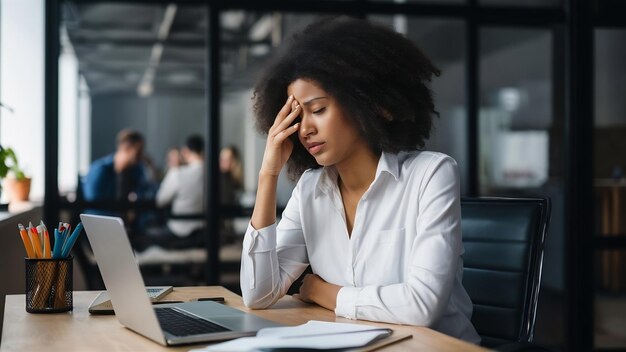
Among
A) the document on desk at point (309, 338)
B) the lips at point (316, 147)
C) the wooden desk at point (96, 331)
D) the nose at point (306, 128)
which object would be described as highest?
the nose at point (306, 128)

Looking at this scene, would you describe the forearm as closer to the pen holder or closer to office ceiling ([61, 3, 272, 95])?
the pen holder

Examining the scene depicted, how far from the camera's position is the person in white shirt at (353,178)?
1929 mm

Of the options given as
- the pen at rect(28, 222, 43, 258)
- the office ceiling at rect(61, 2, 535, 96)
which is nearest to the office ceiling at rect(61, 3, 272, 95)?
the office ceiling at rect(61, 2, 535, 96)

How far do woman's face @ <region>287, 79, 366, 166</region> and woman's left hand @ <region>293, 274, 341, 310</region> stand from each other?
0.29 m

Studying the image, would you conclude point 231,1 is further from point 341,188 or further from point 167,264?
point 341,188

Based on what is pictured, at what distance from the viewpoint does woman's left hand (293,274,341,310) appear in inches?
72.2

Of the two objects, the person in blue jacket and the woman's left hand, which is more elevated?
the person in blue jacket

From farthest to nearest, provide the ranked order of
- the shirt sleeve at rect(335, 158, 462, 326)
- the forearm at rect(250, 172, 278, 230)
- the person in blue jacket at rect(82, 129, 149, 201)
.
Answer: the person in blue jacket at rect(82, 129, 149, 201) < the forearm at rect(250, 172, 278, 230) < the shirt sleeve at rect(335, 158, 462, 326)

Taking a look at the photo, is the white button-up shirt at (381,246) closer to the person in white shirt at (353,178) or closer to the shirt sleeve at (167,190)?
the person in white shirt at (353,178)

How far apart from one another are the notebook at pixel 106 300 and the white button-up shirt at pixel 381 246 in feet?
0.69

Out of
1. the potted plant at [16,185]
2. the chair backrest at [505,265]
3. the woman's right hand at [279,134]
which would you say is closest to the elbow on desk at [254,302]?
the woman's right hand at [279,134]

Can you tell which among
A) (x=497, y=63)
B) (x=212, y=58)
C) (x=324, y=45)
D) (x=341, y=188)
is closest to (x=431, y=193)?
(x=341, y=188)

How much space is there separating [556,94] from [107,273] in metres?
3.61

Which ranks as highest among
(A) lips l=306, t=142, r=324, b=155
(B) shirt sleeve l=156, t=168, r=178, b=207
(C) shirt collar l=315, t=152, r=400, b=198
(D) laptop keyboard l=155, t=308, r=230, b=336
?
(A) lips l=306, t=142, r=324, b=155
